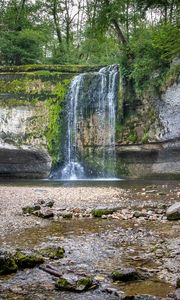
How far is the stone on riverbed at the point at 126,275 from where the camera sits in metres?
4.79

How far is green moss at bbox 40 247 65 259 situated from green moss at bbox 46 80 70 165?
16.0m

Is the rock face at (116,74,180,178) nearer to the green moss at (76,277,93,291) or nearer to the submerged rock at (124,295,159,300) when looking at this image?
the green moss at (76,277,93,291)

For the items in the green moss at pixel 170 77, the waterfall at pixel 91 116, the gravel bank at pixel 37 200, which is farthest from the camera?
the waterfall at pixel 91 116

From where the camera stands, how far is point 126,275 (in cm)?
480

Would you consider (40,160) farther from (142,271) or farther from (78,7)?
(78,7)

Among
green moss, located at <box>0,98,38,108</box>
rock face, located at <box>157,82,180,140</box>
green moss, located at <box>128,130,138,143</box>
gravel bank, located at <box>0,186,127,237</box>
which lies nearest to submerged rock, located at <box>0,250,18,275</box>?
gravel bank, located at <box>0,186,127,237</box>

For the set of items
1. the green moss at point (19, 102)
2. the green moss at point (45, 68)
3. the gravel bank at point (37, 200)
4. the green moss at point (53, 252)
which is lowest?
the gravel bank at point (37, 200)

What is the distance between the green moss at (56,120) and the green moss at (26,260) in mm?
16591

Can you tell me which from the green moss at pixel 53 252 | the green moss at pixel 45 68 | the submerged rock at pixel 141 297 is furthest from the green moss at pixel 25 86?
the submerged rock at pixel 141 297

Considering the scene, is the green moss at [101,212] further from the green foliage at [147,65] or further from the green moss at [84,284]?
the green foliage at [147,65]

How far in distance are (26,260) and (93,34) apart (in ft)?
76.2

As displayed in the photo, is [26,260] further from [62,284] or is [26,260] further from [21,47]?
[21,47]

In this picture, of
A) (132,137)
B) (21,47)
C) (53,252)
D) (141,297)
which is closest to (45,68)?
(21,47)

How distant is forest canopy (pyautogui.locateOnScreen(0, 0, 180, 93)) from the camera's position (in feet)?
60.4
